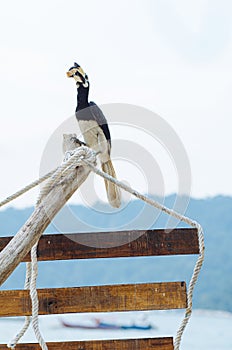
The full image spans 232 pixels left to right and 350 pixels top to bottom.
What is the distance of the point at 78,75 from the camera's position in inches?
101

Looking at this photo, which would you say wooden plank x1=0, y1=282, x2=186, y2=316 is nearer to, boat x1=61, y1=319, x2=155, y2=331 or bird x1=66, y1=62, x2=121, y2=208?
bird x1=66, y1=62, x2=121, y2=208

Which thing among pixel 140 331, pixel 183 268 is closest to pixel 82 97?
pixel 140 331

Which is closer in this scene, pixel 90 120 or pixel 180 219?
pixel 180 219

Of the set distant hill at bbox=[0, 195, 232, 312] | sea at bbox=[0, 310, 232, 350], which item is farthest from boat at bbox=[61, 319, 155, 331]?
distant hill at bbox=[0, 195, 232, 312]

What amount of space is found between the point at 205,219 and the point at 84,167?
20572mm

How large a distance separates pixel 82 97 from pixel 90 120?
0.11 meters

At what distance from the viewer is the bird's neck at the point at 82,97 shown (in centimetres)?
256

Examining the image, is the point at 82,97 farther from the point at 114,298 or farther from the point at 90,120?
the point at 114,298

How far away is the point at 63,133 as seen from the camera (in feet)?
6.70

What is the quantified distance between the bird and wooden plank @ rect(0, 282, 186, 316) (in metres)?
0.47

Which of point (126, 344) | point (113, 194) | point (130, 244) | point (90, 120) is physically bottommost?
point (126, 344)

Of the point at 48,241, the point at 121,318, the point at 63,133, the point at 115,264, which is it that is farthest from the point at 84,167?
the point at 115,264

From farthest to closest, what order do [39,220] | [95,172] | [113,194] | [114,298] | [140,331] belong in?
[140,331] → [113,194] → [114,298] → [95,172] → [39,220]

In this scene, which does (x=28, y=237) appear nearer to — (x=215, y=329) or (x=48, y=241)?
(x=48, y=241)
